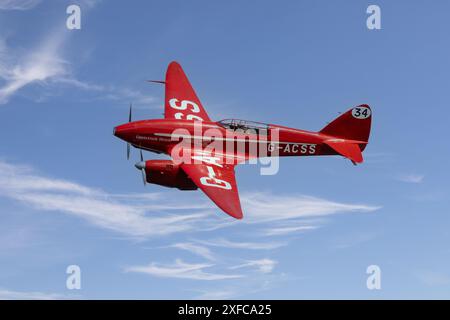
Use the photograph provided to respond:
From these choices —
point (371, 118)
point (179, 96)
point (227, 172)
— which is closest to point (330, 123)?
point (371, 118)

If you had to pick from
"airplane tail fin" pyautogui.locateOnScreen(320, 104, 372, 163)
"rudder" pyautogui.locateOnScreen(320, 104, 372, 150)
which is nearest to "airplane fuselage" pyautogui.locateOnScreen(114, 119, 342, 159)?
"airplane tail fin" pyautogui.locateOnScreen(320, 104, 372, 163)

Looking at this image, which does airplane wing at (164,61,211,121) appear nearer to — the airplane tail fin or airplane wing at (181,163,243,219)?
airplane wing at (181,163,243,219)

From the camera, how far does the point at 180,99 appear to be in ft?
113

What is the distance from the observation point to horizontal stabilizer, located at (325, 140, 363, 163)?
30859mm

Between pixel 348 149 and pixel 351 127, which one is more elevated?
pixel 351 127

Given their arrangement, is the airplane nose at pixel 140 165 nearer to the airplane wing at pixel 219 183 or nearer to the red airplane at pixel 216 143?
the red airplane at pixel 216 143

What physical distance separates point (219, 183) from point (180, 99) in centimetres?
970

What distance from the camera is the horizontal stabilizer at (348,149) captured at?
1215 inches

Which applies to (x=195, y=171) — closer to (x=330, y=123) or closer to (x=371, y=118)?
(x=330, y=123)

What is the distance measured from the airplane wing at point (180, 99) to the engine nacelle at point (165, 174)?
6294 millimetres

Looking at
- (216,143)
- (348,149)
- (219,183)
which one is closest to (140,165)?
(219,183)

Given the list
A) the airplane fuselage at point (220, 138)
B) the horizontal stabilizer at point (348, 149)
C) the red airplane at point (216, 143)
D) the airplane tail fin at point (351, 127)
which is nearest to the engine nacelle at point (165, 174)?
the red airplane at point (216, 143)

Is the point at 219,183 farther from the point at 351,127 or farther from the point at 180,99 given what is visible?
the point at 351,127

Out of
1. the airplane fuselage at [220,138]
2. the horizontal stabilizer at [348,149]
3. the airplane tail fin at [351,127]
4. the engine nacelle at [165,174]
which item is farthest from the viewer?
the airplane tail fin at [351,127]
